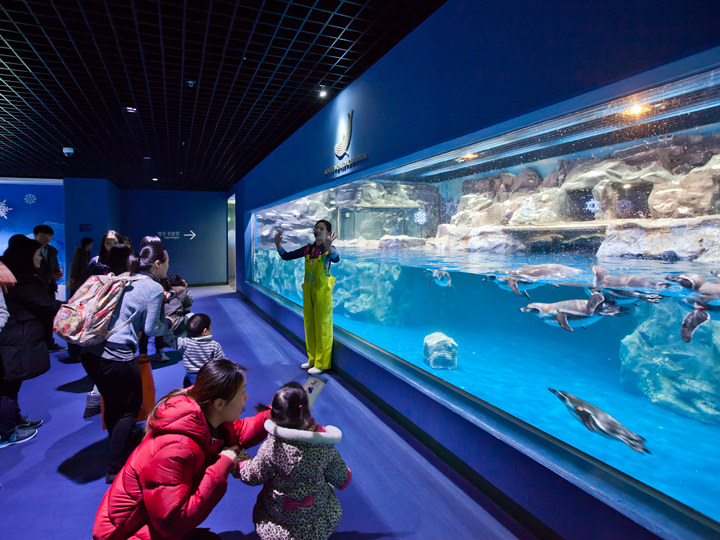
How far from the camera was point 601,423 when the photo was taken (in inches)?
83.4

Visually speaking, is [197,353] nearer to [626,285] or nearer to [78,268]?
[626,285]

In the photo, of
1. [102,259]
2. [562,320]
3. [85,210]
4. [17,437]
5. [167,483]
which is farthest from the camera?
[85,210]

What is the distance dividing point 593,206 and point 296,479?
195 cm

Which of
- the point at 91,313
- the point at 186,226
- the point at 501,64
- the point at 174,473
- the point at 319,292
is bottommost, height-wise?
the point at 174,473

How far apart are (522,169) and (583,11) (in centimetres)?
91

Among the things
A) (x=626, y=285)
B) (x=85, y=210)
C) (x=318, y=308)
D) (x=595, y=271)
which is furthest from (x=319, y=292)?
(x=85, y=210)

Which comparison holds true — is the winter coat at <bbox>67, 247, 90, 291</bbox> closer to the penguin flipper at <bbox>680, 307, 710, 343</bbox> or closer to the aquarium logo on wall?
the aquarium logo on wall

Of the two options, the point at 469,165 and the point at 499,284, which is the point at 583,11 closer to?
the point at 469,165

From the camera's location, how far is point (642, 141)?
1.79 meters

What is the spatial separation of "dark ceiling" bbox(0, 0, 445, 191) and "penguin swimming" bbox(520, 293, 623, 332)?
9.39ft

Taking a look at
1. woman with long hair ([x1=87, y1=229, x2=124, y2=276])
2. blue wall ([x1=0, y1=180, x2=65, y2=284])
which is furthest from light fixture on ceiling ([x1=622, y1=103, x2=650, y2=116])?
blue wall ([x1=0, y1=180, x2=65, y2=284])

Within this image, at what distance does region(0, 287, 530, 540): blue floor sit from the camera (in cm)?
211

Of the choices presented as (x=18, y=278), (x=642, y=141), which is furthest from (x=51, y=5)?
(x=642, y=141)

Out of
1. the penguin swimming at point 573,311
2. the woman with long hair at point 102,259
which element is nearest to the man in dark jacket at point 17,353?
the woman with long hair at point 102,259
